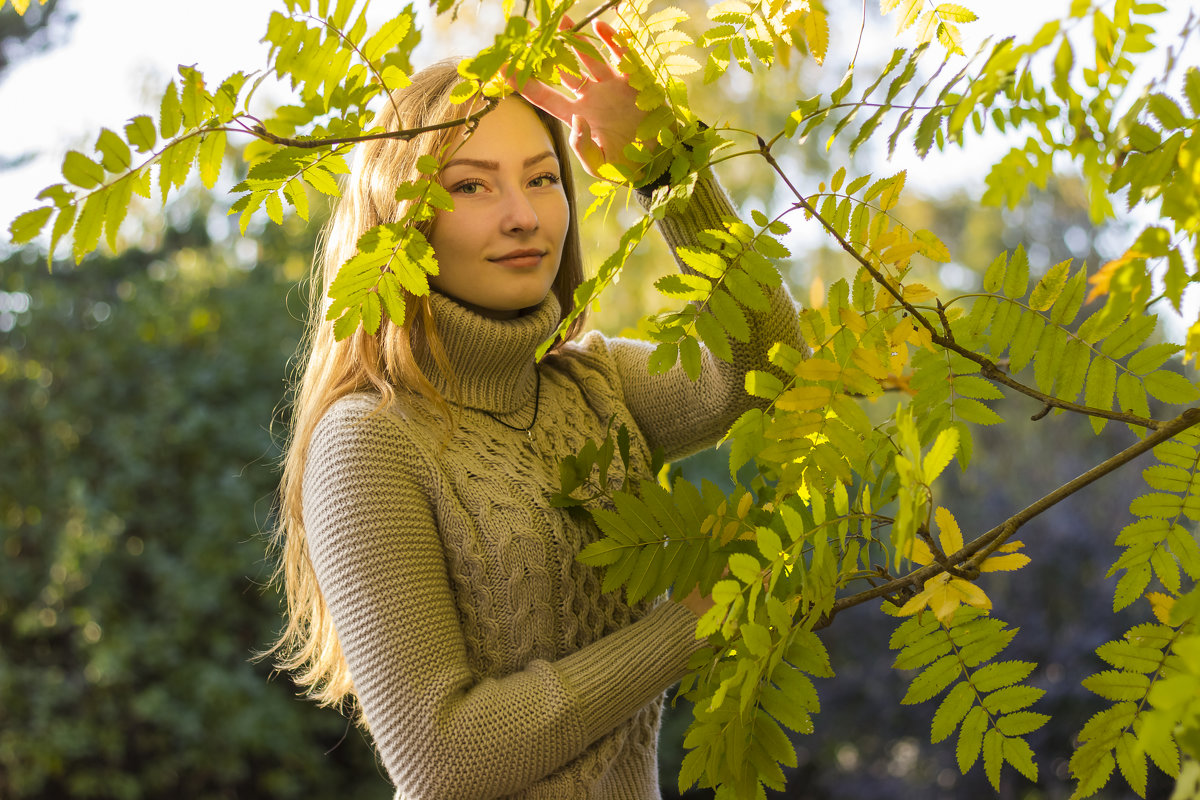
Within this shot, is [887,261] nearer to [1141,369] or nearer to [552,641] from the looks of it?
[1141,369]

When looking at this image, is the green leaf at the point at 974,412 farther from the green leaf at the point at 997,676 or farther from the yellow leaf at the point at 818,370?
the green leaf at the point at 997,676

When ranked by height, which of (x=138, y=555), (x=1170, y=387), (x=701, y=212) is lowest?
(x=138, y=555)

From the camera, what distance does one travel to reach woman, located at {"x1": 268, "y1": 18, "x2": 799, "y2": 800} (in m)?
1.21

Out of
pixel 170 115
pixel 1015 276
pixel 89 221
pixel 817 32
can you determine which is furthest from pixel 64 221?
pixel 1015 276

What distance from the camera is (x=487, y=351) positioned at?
4.70ft

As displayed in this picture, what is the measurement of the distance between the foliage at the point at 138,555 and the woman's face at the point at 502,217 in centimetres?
278

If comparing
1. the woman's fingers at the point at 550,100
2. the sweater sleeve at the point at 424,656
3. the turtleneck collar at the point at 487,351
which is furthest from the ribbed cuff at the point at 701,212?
the sweater sleeve at the point at 424,656

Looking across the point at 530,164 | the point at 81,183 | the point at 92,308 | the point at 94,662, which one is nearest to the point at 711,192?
the point at 530,164

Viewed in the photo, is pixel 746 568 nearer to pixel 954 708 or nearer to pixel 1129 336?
pixel 954 708

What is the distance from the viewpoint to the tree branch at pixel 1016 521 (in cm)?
79

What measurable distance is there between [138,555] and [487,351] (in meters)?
3.29

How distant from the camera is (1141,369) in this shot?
94cm

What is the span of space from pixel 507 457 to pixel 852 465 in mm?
598

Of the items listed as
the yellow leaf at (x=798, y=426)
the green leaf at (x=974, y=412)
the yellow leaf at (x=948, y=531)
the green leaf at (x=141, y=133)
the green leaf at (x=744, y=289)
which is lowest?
the yellow leaf at (x=948, y=531)
